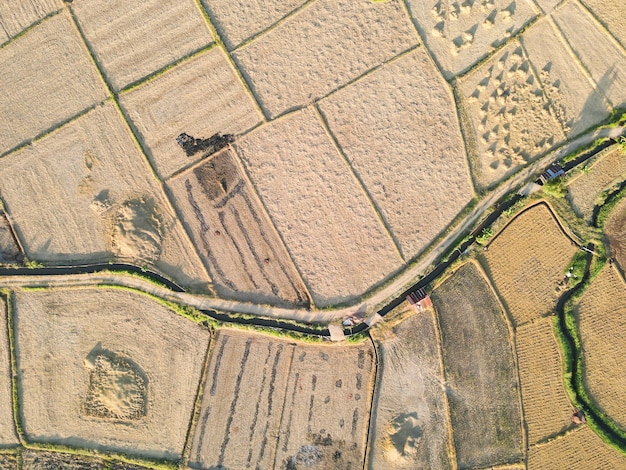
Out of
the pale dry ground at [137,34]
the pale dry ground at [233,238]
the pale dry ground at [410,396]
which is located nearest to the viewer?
the pale dry ground at [410,396]

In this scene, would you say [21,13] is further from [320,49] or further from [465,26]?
[465,26]

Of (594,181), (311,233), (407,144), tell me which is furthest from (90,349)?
(594,181)

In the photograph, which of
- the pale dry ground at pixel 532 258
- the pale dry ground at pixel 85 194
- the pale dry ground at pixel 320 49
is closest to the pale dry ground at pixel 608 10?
the pale dry ground at pixel 320 49

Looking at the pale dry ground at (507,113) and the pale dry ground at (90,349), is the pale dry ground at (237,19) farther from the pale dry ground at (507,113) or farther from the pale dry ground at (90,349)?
the pale dry ground at (90,349)

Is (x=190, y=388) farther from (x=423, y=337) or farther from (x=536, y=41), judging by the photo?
(x=536, y=41)

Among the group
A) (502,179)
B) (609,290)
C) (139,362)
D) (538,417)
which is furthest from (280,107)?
(538,417)

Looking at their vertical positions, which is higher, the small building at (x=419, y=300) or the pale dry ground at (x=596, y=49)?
the pale dry ground at (x=596, y=49)
